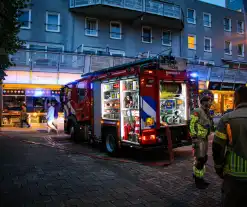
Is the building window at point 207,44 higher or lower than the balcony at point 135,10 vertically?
lower

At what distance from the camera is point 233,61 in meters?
30.8

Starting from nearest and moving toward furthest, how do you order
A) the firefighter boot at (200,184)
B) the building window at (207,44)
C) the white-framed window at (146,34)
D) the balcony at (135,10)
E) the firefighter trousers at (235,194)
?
the firefighter trousers at (235,194) → the firefighter boot at (200,184) → the balcony at (135,10) → the white-framed window at (146,34) → the building window at (207,44)

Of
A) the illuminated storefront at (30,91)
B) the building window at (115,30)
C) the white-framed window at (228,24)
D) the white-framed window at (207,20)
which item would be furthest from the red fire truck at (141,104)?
the white-framed window at (228,24)

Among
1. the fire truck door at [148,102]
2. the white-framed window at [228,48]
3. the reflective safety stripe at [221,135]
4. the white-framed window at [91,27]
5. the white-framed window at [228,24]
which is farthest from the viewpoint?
the white-framed window at [228,24]

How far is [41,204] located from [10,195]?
2.69ft

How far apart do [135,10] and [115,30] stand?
2.85 meters

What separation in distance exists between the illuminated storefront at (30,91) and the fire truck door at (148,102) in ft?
41.8

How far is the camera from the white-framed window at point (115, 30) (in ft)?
79.7

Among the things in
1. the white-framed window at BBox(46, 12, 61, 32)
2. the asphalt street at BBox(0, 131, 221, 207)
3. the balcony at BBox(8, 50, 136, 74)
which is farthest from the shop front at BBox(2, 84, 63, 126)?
the asphalt street at BBox(0, 131, 221, 207)

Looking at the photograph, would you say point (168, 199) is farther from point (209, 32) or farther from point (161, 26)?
point (209, 32)

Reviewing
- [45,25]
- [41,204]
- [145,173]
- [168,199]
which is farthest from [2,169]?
[45,25]

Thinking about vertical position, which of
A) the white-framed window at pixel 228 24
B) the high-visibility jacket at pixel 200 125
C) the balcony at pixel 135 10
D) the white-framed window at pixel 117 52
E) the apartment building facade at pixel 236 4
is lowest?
the high-visibility jacket at pixel 200 125

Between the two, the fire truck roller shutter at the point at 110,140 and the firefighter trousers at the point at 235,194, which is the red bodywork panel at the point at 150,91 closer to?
the fire truck roller shutter at the point at 110,140

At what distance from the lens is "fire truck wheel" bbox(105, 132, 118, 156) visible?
8094mm
